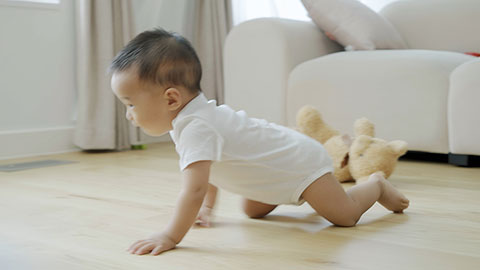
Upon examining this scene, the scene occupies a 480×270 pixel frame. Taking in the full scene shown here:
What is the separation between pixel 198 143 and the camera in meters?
1.12

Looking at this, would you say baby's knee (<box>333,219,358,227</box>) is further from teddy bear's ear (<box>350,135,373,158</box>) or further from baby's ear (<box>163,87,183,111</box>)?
teddy bear's ear (<box>350,135,373,158</box>)

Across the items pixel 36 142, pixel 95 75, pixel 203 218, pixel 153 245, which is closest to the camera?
pixel 153 245

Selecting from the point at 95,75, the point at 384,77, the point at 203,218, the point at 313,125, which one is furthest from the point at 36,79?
the point at 203,218

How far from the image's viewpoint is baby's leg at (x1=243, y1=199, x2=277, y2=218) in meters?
1.38

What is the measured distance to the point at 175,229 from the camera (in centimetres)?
111

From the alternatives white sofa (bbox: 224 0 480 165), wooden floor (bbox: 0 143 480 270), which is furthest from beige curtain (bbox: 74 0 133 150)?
wooden floor (bbox: 0 143 480 270)

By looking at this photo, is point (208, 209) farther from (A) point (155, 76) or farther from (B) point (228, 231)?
(A) point (155, 76)

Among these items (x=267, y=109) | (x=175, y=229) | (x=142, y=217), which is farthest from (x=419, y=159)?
(x=175, y=229)

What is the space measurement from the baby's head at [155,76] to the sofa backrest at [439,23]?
75.3 inches

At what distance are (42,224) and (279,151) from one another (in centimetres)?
59

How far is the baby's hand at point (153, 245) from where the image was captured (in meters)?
1.09

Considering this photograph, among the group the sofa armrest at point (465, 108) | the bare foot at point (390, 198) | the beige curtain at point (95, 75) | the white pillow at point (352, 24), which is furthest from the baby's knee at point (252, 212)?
the beige curtain at point (95, 75)

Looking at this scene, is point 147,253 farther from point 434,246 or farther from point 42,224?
point 434,246

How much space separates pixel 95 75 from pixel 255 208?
1669 mm
